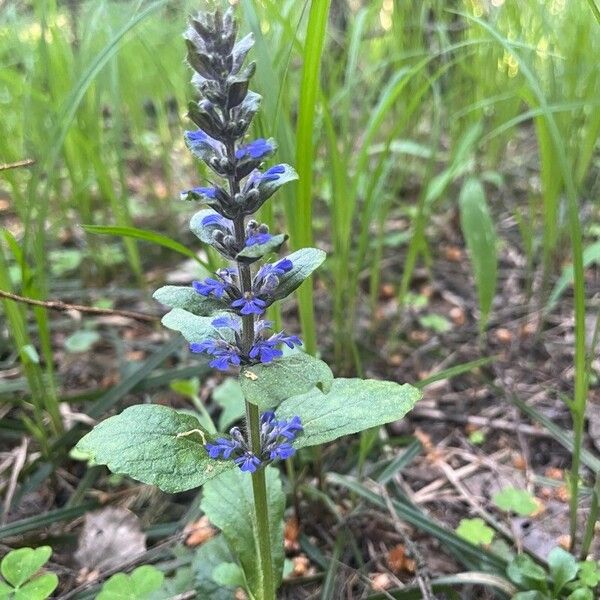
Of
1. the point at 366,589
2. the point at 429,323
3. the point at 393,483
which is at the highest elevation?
the point at 429,323

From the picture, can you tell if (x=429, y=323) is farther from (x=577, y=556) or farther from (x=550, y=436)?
(x=577, y=556)

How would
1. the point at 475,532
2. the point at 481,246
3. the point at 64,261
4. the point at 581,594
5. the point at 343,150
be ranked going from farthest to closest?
1. the point at 64,261
2. the point at 343,150
3. the point at 481,246
4. the point at 475,532
5. the point at 581,594

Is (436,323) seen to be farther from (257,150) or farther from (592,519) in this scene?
(257,150)

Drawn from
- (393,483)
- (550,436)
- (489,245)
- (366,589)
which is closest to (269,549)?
(366,589)

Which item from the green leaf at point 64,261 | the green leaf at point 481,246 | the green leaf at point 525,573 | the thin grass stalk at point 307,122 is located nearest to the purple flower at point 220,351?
the thin grass stalk at point 307,122


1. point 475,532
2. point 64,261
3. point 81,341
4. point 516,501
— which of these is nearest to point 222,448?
point 475,532

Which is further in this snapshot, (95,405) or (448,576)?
(95,405)

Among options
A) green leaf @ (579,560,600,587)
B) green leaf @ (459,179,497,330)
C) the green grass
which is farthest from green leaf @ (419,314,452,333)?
green leaf @ (579,560,600,587)
